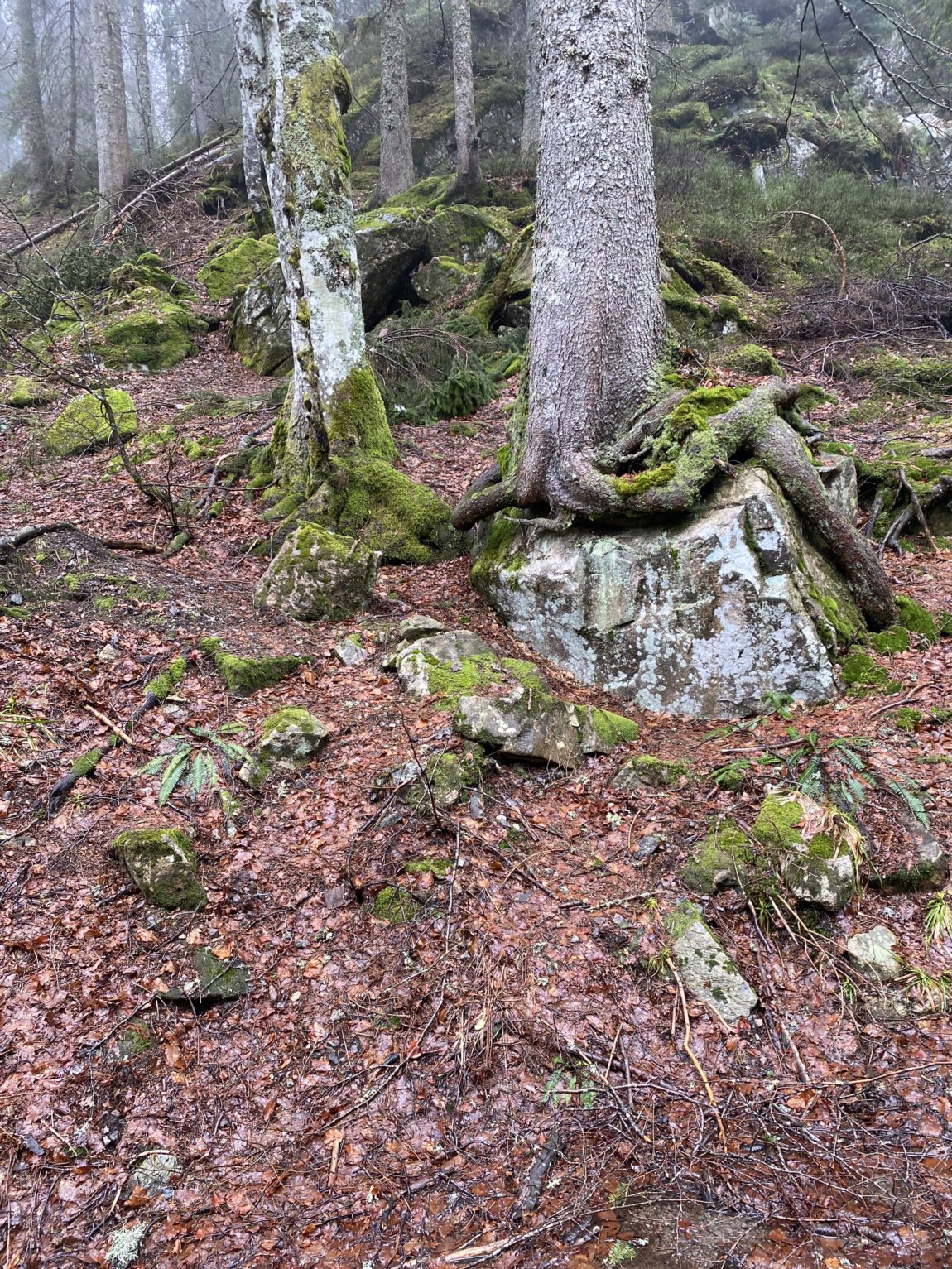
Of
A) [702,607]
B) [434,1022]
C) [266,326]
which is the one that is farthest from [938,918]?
[266,326]


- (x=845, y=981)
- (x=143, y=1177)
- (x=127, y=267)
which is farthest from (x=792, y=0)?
(x=143, y=1177)

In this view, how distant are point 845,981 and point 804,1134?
Result: 81cm

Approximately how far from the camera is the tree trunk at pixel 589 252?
5.52 meters

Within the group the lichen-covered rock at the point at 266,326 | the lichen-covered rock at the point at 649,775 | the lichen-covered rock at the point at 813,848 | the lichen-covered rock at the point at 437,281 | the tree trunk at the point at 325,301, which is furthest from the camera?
the lichen-covered rock at the point at 437,281

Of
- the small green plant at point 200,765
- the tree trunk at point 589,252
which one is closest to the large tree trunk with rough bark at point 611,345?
the tree trunk at point 589,252

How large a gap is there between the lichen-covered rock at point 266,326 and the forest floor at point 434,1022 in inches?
318

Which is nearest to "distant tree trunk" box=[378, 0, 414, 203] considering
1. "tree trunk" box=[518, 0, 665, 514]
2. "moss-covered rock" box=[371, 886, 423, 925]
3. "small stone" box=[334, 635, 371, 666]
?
"tree trunk" box=[518, 0, 665, 514]

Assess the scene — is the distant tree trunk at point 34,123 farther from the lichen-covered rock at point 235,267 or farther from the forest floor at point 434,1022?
the forest floor at point 434,1022

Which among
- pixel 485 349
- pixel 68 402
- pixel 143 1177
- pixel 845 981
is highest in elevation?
pixel 485 349

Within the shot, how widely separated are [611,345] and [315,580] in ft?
10.3

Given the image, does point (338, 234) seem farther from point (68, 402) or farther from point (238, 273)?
point (238, 273)

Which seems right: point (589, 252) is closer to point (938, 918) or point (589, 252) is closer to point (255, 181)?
point (938, 918)

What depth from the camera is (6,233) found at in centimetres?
1814

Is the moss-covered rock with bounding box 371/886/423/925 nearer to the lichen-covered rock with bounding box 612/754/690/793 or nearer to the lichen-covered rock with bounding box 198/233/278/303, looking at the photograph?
the lichen-covered rock with bounding box 612/754/690/793
